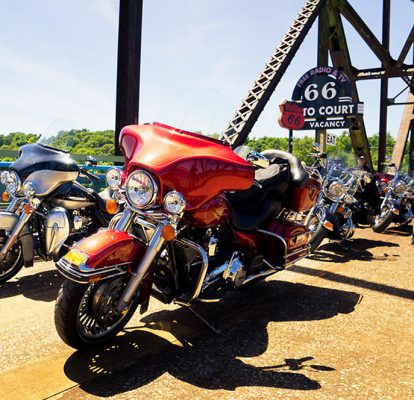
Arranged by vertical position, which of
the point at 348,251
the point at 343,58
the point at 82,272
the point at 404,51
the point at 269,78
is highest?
the point at 404,51

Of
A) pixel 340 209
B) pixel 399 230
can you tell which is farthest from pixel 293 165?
pixel 399 230

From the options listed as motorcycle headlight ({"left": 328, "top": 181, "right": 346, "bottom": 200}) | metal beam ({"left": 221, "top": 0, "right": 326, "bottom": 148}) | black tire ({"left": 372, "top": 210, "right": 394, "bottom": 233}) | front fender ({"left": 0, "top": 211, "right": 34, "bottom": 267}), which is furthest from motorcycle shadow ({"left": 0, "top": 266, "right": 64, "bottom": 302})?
metal beam ({"left": 221, "top": 0, "right": 326, "bottom": 148})

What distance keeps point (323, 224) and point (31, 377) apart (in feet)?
13.5

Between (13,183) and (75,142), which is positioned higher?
(75,142)

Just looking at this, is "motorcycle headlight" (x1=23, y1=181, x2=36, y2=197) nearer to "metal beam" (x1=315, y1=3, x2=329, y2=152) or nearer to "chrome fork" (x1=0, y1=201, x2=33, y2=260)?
"chrome fork" (x1=0, y1=201, x2=33, y2=260)

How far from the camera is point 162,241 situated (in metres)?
2.56

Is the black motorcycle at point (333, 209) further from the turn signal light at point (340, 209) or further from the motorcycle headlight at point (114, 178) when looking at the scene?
the motorcycle headlight at point (114, 178)

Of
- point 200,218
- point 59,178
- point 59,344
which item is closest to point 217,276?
point 200,218

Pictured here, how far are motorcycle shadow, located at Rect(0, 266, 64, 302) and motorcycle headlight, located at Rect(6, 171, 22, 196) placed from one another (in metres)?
0.83

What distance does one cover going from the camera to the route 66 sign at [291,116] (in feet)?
36.3

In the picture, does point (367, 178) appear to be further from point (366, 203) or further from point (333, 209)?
point (333, 209)

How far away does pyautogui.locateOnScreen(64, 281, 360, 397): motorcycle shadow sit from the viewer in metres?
2.37

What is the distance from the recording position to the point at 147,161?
2631 mm

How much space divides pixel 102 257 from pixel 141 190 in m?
0.45
